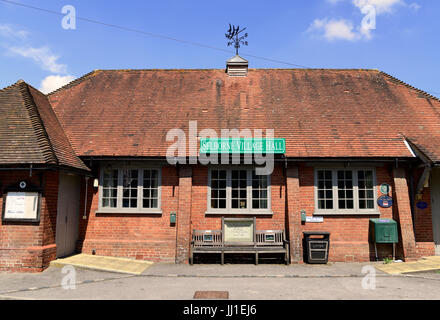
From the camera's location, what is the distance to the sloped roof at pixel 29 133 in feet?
31.1

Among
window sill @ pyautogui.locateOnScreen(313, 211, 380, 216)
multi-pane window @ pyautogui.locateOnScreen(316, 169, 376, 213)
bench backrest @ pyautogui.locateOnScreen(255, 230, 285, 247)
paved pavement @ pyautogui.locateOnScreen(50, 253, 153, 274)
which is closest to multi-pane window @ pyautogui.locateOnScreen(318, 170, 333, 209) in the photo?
multi-pane window @ pyautogui.locateOnScreen(316, 169, 376, 213)

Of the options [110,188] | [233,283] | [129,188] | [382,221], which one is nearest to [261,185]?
[233,283]

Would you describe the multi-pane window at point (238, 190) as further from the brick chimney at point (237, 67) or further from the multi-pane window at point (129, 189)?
the brick chimney at point (237, 67)

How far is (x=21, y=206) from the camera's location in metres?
9.48

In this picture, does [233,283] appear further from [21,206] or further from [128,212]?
[21,206]

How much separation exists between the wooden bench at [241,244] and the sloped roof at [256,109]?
298 centimetres

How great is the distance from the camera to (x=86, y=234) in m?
11.3

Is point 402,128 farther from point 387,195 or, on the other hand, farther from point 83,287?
point 83,287

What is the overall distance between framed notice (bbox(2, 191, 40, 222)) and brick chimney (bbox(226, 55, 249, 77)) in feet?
34.3

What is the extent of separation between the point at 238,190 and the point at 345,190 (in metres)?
3.85

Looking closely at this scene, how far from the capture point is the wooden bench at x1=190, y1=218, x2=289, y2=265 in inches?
412

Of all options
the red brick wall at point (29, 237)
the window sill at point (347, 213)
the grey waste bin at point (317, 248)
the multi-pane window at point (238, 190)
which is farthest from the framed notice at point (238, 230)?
the red brick wall at point (29, 237)

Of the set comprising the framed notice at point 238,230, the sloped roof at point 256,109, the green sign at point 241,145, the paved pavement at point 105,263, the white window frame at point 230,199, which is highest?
the sloped roof at point 256,109
